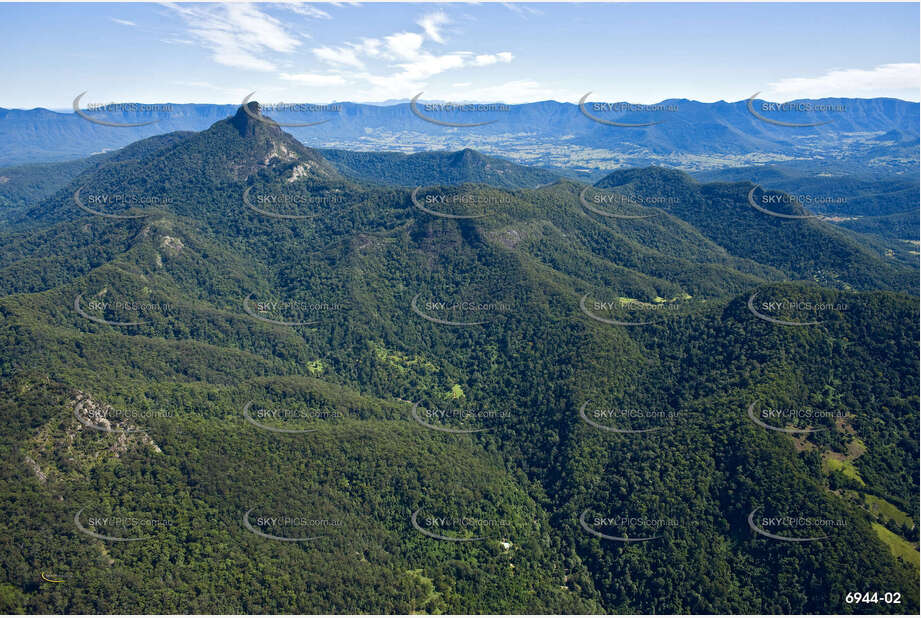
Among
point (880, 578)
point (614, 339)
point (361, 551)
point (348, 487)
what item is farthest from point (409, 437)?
point (880, 578)

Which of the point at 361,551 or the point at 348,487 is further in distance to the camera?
the point at 348,487

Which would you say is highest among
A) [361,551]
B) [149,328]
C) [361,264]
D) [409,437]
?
[361,264]

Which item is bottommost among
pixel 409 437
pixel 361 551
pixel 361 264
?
pixel 361 551

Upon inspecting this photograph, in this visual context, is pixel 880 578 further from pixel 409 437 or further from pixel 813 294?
pixel 409 437

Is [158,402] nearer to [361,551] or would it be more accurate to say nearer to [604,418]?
[361,551]

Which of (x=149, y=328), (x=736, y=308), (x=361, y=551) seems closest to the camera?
(x=361, y=551)

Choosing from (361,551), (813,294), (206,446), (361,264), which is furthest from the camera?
(361,264)

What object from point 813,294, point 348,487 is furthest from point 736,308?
point 348,487

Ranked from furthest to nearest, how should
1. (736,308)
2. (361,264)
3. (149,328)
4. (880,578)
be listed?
(361,264), (149,328), (736,308), (880,578)

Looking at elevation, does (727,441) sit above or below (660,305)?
below
